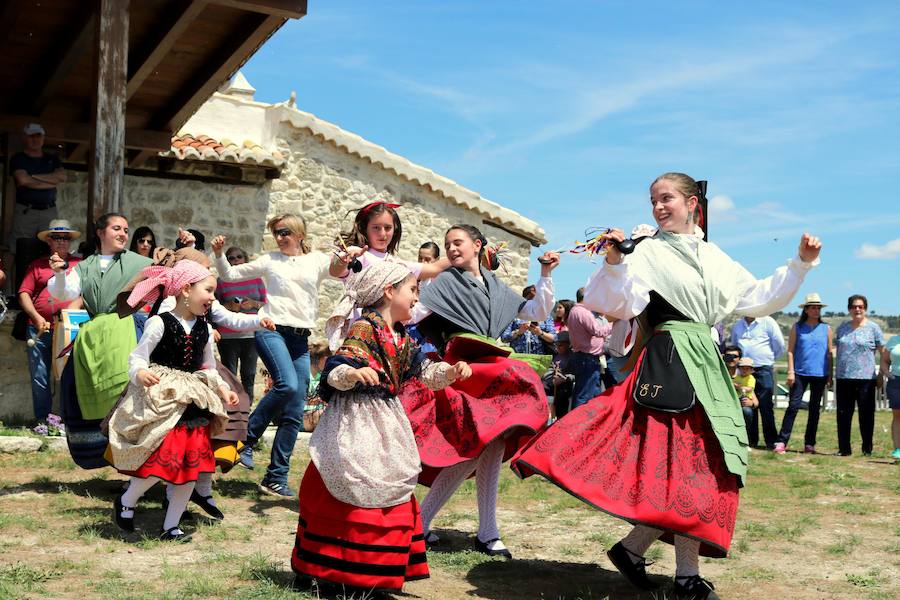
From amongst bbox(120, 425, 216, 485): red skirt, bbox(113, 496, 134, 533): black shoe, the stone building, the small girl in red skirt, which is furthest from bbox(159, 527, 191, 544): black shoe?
the stone building

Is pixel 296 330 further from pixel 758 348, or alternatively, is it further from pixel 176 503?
pixel 758 348

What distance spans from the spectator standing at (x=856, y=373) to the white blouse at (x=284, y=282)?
7.15 metres

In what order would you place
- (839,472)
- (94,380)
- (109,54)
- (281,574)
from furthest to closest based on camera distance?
(839,472), (109,54), (94,380), (281,574)

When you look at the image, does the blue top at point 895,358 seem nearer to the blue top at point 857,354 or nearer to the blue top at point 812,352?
the blue top at point 857,354

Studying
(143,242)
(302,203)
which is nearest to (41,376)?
(143,242)

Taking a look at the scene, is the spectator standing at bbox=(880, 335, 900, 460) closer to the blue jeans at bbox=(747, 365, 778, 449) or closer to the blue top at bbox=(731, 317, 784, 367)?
the blue jeans at bbox=(747, 365, 778, 449)

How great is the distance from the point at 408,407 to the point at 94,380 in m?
2.23

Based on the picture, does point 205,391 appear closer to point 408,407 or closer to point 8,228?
point 408,407

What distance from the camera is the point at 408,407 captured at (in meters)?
5.78

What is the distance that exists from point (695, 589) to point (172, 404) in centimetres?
290

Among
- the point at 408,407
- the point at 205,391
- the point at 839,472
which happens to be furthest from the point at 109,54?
the point at 839,472

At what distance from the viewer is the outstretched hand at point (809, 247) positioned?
15.8ft

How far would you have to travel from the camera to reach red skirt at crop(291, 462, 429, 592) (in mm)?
4555

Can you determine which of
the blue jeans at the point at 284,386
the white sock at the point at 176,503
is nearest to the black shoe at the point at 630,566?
the white sock at the point at 176,503
